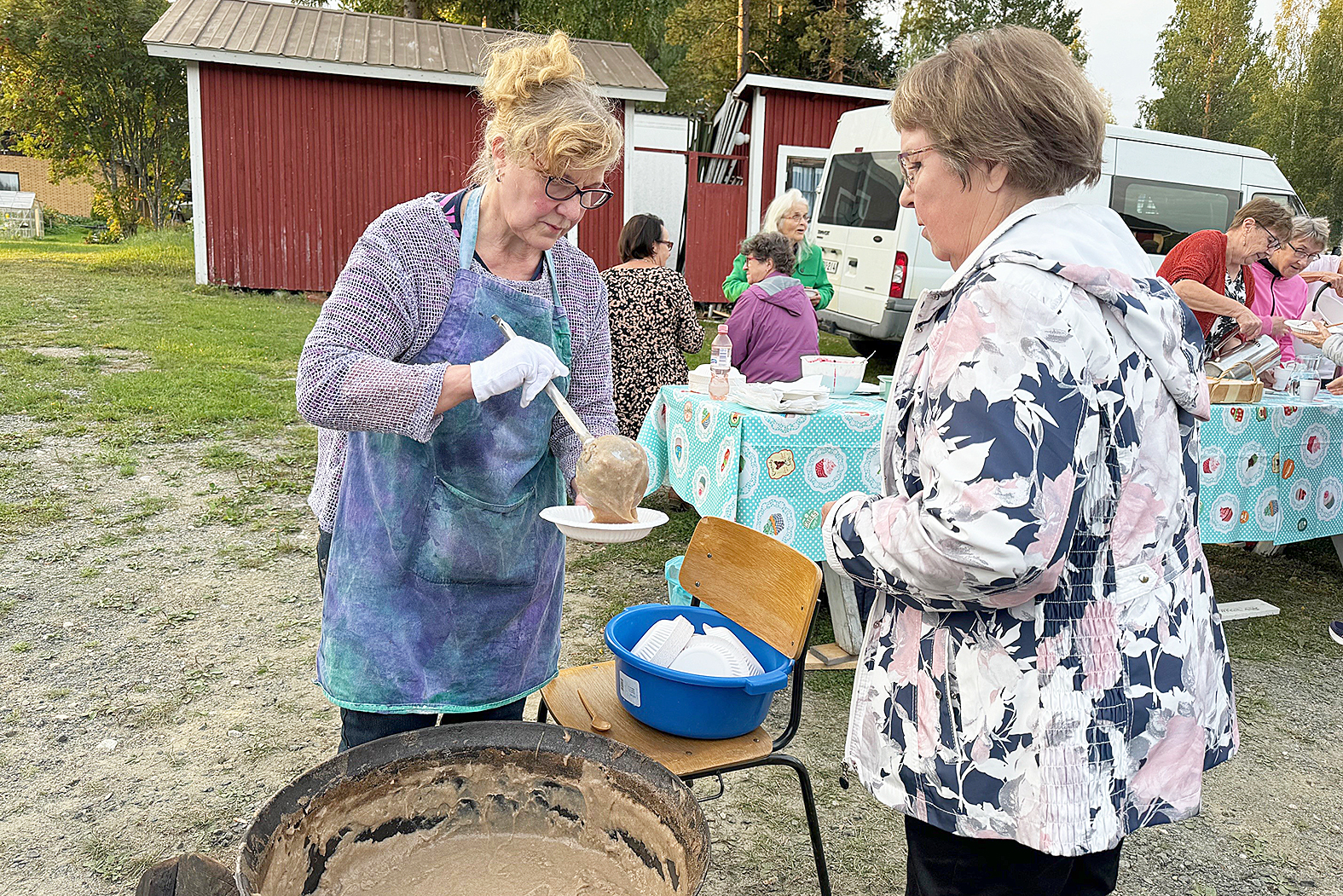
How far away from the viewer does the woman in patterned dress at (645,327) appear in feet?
16.7

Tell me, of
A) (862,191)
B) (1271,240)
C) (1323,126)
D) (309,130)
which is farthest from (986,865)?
(1323,126)

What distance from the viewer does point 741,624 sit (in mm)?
2211

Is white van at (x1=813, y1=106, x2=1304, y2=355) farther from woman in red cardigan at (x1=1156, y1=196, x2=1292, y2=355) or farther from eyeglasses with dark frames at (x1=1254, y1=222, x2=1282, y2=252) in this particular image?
eyeglasses with dark frames at (x1=1254, y1=222, x2=1282, y2=252)

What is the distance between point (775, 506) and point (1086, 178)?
7.73 feet

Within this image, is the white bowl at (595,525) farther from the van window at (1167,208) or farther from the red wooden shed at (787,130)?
the red wooden shed at (787,130)

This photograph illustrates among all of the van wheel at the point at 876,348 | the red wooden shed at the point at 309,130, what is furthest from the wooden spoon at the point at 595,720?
the red wooden shed at the point at 309,130

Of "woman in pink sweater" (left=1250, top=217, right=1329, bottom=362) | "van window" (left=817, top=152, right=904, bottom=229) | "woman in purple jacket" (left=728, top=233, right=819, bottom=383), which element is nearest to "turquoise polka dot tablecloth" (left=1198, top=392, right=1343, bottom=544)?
"woman in pink sweater" (left=1250, top=217, right=1329, bottom=362)

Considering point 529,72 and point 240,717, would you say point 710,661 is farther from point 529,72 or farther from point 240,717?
point 240,717

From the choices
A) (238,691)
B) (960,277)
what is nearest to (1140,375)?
(960,277)

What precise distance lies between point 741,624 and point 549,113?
1.22 m

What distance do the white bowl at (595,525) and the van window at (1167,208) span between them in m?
8.53

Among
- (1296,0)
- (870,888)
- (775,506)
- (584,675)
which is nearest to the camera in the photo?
(584,675)

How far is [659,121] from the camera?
595 inches

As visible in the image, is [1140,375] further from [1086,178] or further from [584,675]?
[584,675]
